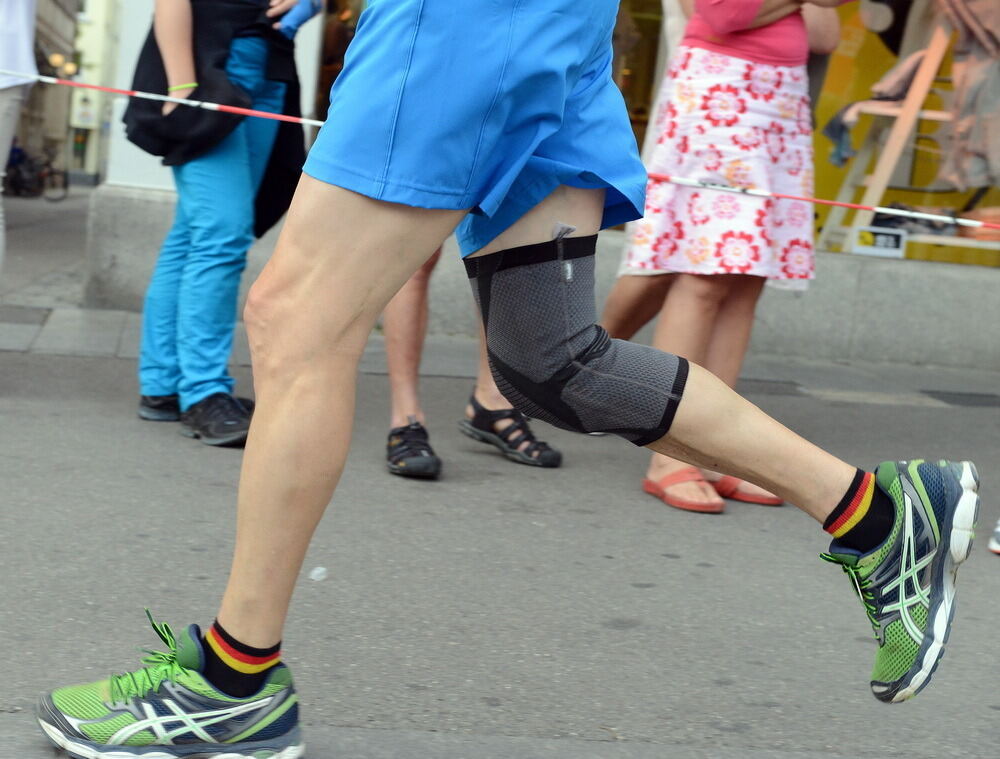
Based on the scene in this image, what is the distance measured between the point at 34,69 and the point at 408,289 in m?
1.55

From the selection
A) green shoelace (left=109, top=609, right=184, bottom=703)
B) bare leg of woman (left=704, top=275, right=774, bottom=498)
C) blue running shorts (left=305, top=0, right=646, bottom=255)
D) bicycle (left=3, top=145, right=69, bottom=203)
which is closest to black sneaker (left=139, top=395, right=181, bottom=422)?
bare leg of woman (left=704, top=275, right=774, bottom=498)

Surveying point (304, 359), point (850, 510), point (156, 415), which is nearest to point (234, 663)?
point (304, 359)

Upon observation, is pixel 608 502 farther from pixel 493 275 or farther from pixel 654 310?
pixel 493 275

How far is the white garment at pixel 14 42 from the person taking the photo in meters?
4.62

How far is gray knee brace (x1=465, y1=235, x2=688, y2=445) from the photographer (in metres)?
2.31

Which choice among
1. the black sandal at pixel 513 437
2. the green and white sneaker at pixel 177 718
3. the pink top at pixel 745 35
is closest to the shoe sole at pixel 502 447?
the black sandal at pixel 513 437

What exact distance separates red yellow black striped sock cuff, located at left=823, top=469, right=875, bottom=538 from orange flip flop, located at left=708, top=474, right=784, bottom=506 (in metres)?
1.88

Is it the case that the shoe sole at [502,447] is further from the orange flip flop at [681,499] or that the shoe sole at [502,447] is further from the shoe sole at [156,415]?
the shoe sole at [156,415]

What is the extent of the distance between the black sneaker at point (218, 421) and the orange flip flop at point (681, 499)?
128 centimetres

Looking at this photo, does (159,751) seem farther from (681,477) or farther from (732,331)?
(732,331)

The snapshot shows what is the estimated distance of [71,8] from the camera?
3061 centimetres

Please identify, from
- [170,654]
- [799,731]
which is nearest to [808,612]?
Result: [799,731]

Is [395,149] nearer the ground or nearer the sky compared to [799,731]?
nearer the sky

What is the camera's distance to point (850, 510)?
230cm
